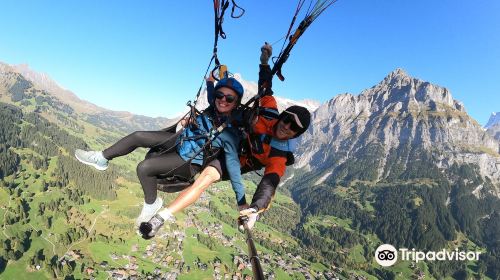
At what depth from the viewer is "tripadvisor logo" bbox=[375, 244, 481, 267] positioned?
18212 cm

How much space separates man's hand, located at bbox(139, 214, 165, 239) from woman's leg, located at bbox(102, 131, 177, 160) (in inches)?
87.5

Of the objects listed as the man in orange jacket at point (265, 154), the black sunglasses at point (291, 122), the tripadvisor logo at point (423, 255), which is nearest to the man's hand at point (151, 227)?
the man in orange jacket at point (265, 154)

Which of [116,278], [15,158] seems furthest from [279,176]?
[15,158]

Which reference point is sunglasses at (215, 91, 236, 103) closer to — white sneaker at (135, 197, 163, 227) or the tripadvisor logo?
white sneaker at (135, 197, 163, 227)

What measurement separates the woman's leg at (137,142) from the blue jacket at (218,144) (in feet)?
1.00

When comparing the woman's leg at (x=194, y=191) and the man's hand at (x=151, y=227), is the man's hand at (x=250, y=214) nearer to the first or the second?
the woman's leg at (x=194, y=191)

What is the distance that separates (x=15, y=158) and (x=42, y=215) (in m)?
58.3

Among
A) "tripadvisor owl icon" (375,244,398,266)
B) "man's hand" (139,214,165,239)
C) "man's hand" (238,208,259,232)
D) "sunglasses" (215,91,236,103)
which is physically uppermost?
"tripadvisor owl icon" (375,244,398,266)

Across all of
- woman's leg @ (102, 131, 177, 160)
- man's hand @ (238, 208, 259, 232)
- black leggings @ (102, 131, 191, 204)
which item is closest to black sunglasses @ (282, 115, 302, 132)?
man's hand @ (238, 208, 259, 232)

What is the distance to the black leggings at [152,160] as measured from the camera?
8.36 m

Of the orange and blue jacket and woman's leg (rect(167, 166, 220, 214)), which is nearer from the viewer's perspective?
woman's leg (rect(167, 166, 220, 214))

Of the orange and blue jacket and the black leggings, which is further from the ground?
the orange and blue jacket

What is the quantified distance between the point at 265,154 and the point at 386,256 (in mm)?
195321

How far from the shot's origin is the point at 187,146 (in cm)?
855
